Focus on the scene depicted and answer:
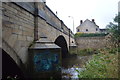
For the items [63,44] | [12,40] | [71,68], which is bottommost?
[71,68]

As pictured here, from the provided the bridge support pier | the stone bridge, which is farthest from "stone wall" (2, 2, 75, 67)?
the bridge support pier

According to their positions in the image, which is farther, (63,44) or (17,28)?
(63,44)

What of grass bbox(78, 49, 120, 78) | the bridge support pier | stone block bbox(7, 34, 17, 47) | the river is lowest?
the river

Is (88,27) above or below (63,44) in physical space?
above

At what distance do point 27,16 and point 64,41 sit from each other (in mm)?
10025

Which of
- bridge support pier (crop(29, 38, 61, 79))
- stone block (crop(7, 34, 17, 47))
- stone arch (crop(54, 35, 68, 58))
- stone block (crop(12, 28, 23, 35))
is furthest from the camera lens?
stone arch (crop(54, 35, 68, 58))

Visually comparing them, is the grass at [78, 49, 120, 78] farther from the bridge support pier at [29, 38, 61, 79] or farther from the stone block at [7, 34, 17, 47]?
the stone block at [7, 34, 17, 47]

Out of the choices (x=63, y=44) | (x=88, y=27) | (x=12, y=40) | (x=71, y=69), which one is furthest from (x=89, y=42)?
(x=12, y=40)

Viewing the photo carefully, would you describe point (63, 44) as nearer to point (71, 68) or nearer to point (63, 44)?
point (63, 44)

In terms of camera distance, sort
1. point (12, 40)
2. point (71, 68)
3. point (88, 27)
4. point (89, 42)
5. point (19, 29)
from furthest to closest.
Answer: point (88, 27) → point (89, 42) → point (71, 68) → point (19, 29) → point (12, 40)

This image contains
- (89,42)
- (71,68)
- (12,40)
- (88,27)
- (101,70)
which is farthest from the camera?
(88,27)

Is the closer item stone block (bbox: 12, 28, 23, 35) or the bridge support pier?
stone block (bbox: 12, 28, 23, 35)

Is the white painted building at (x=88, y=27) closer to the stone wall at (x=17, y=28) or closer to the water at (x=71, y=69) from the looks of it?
the water at (x=71, y=69)

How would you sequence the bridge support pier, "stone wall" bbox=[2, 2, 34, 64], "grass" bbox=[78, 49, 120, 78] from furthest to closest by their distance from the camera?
"grass" bbox=[78, 49, 120, 78]
the bridge support pier
"stone wall" bbox=[2, 2, 34, 64]
